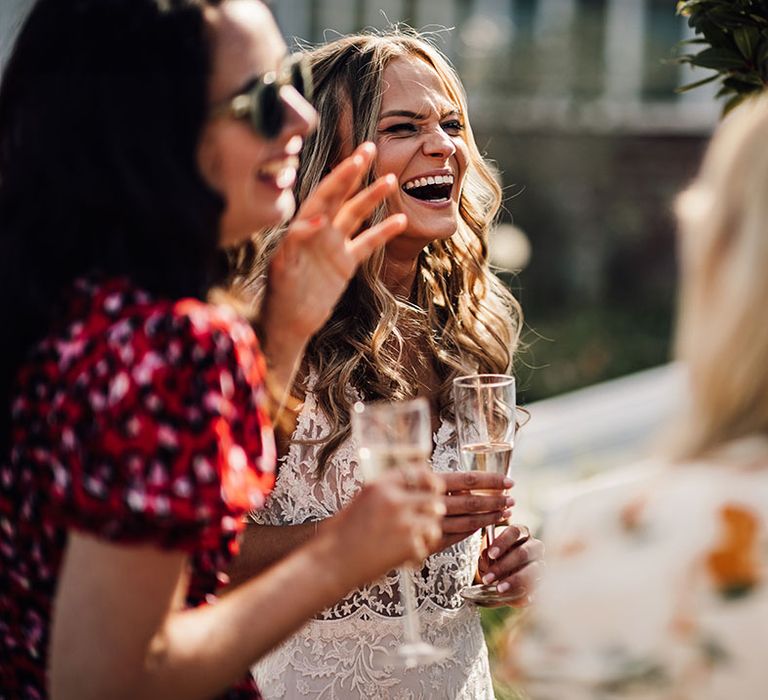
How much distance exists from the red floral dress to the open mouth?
1436 mm

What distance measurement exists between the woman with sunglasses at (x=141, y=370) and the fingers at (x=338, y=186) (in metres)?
0.20

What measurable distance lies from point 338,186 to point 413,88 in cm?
114

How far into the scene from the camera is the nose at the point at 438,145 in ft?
9.75

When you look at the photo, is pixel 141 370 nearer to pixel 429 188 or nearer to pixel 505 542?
pixel 505 542

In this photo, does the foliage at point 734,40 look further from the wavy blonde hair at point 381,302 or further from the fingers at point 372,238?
the fingers at point 372,238

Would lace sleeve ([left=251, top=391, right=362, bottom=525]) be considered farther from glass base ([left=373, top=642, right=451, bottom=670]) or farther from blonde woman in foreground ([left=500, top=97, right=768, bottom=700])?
blonde woman in foreground ([left=500, top=97, right=768, bottom=700])

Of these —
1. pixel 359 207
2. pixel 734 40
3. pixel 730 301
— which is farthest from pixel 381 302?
pixel 730 301

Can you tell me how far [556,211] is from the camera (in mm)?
13078

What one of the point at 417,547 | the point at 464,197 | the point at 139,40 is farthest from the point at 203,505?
the point at 464,197

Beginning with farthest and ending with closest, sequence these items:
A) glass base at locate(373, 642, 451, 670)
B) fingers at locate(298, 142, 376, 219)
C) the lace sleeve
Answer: the lace sleeve, fingers at locate(298, 142, 376, 219), glass base at locate(373, 642, 451, 670)

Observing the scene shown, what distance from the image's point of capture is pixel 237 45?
1.69 meters

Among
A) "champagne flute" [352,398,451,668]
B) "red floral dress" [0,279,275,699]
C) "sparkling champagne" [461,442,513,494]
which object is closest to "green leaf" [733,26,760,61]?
"sparkling champagne" [461,442,513,494]

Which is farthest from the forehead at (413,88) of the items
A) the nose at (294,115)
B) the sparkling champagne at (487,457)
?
the nose at (294,115)

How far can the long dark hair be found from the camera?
5.21 feet
